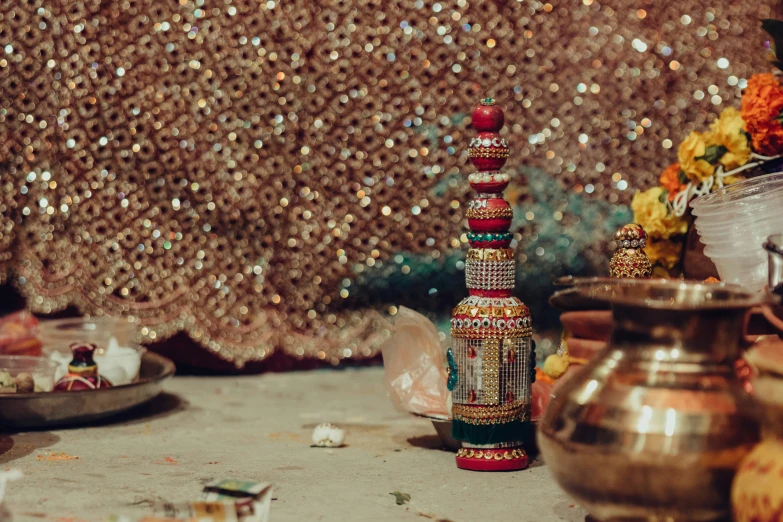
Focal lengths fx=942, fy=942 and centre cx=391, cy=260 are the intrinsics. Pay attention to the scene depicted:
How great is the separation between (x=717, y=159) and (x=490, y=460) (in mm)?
750

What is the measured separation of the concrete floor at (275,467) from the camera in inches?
47.3

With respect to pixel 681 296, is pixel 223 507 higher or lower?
lower

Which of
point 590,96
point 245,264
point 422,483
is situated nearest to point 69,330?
point 245,264

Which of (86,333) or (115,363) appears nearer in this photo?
(115,363)

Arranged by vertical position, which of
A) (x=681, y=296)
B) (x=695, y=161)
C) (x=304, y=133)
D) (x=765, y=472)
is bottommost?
(x=765, y=472)

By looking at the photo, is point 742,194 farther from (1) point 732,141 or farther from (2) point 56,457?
(2) point 56,457

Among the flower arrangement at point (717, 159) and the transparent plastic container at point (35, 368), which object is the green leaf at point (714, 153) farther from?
the transparent plastic container at point (35, 368)

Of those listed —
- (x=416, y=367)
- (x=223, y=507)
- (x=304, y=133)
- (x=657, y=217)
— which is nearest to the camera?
(x=223, y=507)

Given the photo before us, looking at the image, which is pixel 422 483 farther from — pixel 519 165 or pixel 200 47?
pixel 200 47

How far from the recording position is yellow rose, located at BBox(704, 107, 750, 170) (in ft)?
5.56

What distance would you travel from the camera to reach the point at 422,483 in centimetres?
134

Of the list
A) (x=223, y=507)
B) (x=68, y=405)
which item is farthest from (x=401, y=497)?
(x=68, y=405)

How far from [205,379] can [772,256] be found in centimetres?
146

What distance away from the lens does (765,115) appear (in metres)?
1.61
